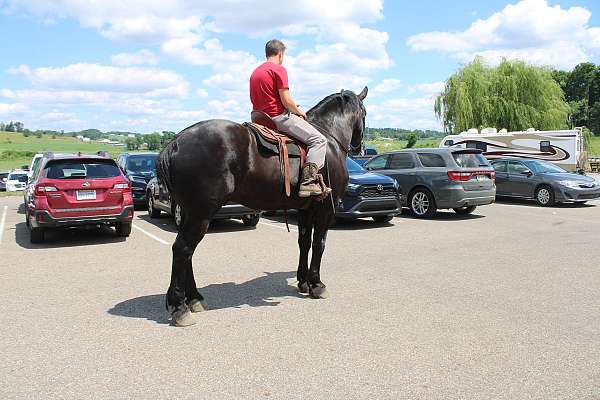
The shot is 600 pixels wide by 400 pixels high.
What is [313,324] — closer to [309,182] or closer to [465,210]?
[309,182]

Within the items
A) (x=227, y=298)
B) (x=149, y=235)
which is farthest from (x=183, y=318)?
(x=149, y=235)

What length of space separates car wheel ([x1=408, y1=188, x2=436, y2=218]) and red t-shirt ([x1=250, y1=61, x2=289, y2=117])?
28.2 feet

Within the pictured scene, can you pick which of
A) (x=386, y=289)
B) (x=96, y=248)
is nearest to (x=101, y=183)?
(x=96, y=248)

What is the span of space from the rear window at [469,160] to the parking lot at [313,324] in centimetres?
436

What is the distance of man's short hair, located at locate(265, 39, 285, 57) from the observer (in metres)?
5.50

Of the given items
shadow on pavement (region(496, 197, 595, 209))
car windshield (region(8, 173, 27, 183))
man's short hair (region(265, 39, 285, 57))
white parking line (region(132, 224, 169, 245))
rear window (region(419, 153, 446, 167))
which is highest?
man's short hair (region(265, 39, 285, 57))

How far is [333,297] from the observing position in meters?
5.85

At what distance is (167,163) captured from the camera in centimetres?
509

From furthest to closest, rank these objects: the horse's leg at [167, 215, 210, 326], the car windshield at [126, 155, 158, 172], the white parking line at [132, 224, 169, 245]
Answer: the car windshield at [126, 155, 158, 172] < the white parking line at [132, 224, 169, 245] < the horse's leg at [167, 215, 210, 326]

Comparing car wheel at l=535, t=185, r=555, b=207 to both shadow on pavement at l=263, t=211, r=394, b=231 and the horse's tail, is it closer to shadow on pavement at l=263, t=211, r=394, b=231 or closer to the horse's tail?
shadow on pavement at l=263, t=211, r=394, b=231

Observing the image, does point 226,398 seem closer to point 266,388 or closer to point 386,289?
point 266,388

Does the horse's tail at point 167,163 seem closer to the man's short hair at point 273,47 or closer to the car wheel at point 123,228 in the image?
the man's short hair at point 273,47

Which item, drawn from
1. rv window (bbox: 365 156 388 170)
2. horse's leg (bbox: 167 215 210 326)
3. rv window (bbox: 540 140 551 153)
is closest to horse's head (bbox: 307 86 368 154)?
horse's leg (bbox: 167 215 210 326)

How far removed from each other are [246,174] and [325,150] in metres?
0.96
